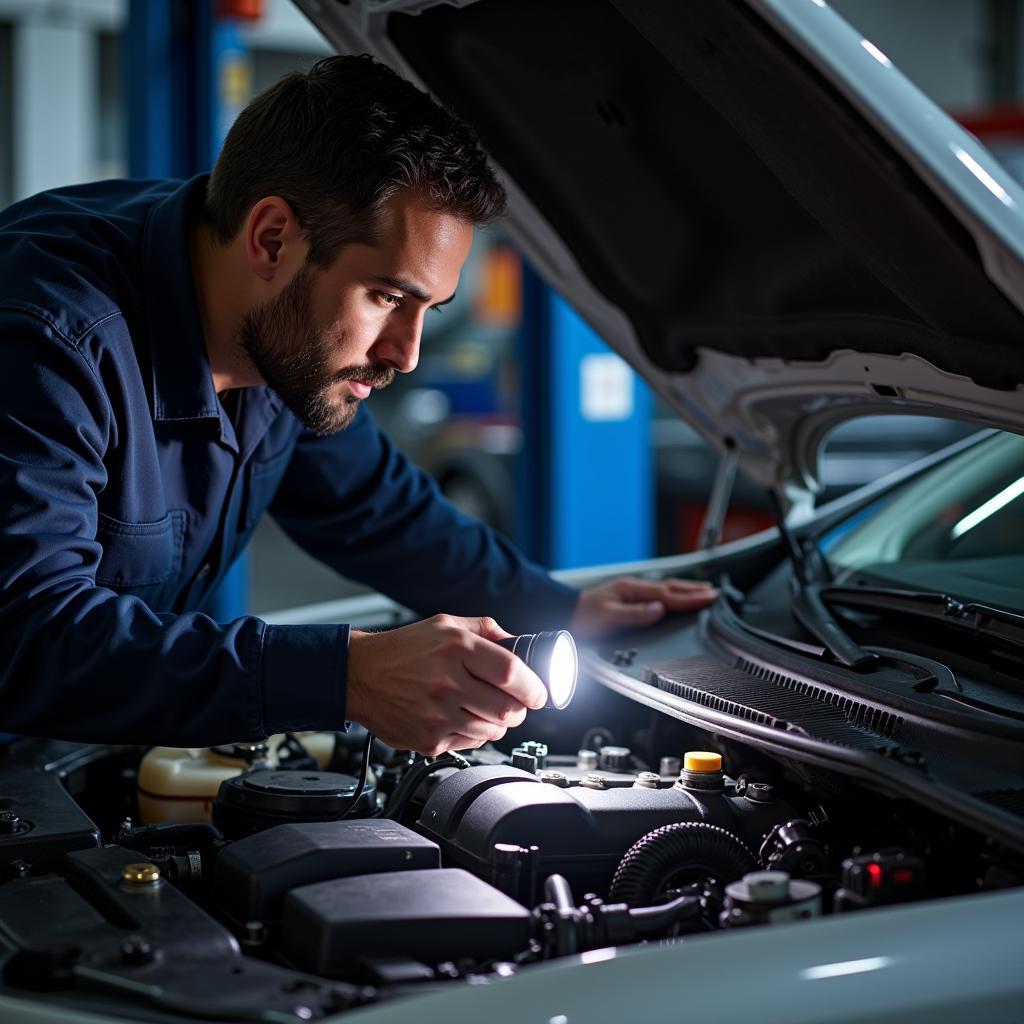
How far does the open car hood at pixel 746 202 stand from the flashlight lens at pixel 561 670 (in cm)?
62

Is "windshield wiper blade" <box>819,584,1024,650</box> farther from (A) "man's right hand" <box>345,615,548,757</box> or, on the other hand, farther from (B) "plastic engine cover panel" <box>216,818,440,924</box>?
(B) "plastic engine cover panel" <box>216,818,440,924</box>

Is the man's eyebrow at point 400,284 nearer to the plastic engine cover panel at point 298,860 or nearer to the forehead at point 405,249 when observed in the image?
the forehead at point 405,249

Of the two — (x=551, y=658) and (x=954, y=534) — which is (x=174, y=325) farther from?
(x=954, y=534)

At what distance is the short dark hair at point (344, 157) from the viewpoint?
6.06ft

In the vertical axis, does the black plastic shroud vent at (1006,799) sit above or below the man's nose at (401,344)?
below

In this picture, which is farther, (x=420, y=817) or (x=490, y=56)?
(x=490, y=56)

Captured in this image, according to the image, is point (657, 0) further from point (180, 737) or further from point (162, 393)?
point (180, 737)

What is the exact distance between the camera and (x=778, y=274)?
205 centimetres

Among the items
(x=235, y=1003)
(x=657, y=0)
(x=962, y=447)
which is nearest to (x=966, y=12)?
(x=962, y=447)

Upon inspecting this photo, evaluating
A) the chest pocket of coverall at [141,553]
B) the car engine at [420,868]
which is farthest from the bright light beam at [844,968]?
the chest pocket of coverall at [141,553]

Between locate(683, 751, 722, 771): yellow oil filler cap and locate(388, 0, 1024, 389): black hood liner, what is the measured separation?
0.60 metres

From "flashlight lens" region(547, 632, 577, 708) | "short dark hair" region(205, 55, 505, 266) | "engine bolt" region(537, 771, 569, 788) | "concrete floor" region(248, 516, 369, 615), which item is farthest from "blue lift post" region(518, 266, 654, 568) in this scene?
"flashlight lens" region(547, 632, 577, 708)

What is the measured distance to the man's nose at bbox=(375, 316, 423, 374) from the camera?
1.92m

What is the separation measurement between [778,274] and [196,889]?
1.20 meters
